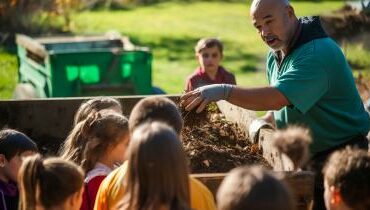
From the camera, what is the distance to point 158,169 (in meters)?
3.44

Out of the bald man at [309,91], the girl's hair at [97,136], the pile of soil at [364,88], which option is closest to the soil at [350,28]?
the pile of soil at [364,88]

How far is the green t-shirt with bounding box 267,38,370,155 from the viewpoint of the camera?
16.9ft

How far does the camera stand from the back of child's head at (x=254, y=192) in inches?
124

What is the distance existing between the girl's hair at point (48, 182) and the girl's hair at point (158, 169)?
568mm

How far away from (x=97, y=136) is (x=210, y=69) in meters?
4.07

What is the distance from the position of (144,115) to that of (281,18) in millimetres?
1546

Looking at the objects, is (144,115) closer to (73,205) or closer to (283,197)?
(73,205)

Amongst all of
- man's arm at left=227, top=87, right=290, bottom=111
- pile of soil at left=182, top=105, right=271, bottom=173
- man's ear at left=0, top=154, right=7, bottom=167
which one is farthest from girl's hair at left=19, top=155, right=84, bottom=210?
pile of soil at left=182, top=105, right=271, bottom=173

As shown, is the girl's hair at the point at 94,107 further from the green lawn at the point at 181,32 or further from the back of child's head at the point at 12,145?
the green lawn at the point at 181,32

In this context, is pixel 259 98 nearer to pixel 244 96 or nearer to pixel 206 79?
pixel 244 96

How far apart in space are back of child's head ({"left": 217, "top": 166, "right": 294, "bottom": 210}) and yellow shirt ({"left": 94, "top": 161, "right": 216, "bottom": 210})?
0.71 m

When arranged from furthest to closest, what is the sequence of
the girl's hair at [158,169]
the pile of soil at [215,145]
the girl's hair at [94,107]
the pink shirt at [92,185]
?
1. the pile of soil at [215,145]
2. the girl's hair at [94,107]
3. the pink shirt at [92,185]
4. the girl's hair at [158,169]

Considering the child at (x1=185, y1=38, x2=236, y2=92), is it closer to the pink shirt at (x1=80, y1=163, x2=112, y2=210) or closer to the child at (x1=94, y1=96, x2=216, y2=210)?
the pink shirt at (x1=80, y1=163, x2=112, y2=210)

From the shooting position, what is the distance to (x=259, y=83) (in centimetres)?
1485
